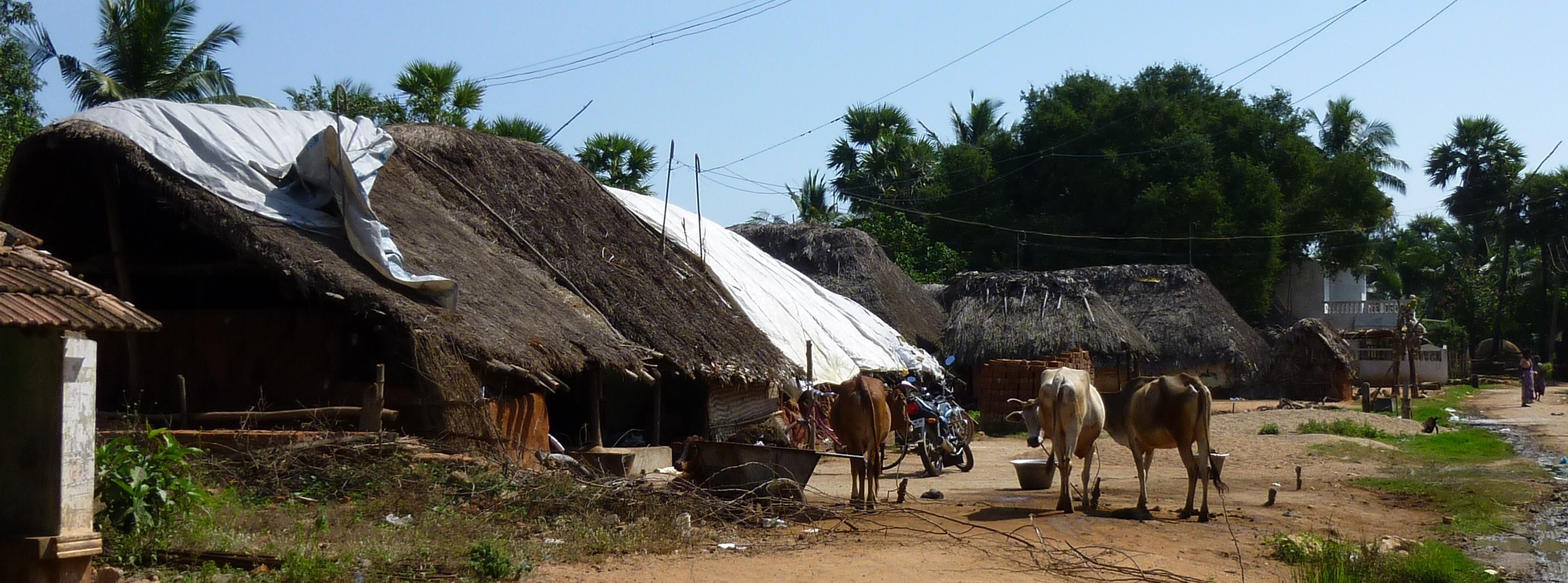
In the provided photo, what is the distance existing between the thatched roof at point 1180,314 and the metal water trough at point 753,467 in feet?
72.3

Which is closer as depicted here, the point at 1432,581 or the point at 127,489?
the point at 127,489

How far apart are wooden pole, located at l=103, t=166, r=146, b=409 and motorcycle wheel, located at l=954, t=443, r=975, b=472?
31.3ft

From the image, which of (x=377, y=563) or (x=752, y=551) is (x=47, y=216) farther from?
(x=752, y=551)

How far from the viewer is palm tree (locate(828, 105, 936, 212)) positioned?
46.4m

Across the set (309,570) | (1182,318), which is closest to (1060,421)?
(309,570)

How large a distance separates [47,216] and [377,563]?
26.9ft

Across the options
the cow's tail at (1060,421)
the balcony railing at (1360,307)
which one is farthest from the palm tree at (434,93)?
the balcony railing at (1360,307)

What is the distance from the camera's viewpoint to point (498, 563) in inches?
291

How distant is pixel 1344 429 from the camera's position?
68.8ft

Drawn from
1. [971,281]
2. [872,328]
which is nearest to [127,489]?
[872,328]

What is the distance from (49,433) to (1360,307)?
51.9 m

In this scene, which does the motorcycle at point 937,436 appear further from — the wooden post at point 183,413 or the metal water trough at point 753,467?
the wooden post at point 183,413

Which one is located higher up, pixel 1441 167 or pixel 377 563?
pixel 1441 167

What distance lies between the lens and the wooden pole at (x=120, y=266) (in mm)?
12266
